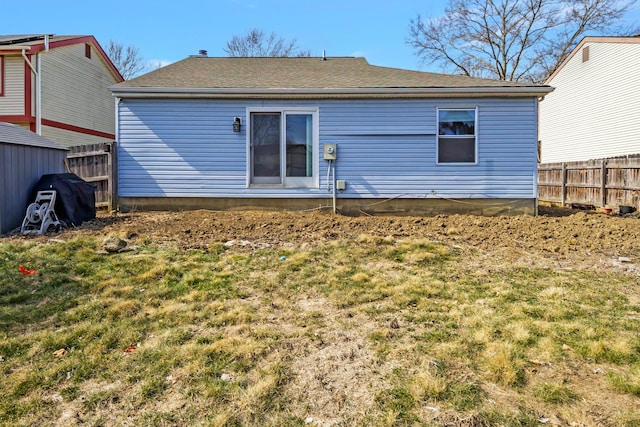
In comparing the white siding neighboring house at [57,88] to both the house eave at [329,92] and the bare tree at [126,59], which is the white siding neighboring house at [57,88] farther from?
the bare tree at [126,59]

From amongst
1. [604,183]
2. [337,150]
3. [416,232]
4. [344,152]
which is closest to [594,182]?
[604,183]

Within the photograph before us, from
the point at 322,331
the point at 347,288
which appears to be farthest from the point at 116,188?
the point at 322,331

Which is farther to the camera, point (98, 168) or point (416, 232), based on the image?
point (98, 168)

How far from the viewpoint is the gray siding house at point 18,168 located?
22.0 ft

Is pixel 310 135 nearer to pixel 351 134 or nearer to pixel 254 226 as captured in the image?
pixel 351 134

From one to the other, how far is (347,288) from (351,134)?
16.7 ft

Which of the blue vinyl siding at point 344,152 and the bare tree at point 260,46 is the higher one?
the bare tree at point 260,46

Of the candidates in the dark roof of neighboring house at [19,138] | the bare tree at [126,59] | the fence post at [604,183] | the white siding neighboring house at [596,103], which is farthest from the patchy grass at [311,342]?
the bare tree at [126,59]

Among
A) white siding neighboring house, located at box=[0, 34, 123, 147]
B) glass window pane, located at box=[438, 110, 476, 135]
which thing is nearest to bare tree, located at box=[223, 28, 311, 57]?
white siding neighboring house, located at box=[0, 34, 123, 147]

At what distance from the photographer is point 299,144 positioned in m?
9.09

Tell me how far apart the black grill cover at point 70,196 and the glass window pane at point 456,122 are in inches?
283

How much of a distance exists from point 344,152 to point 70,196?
532cm

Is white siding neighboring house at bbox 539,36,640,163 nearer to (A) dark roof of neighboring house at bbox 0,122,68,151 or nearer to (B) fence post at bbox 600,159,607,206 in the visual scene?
(B) fence post at bbox 600,159,607,206

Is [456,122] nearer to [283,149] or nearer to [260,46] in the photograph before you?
[283,149]
